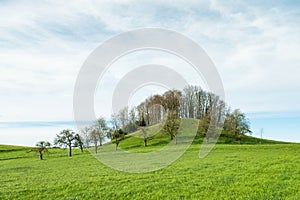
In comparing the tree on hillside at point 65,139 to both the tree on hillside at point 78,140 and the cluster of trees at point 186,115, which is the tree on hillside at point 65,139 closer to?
the tree on hillside at point 78,140

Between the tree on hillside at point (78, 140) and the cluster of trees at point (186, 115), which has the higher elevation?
the cluster of trees at point (186, 115)

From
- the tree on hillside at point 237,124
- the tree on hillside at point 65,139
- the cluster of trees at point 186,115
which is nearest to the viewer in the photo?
the tree on hillside at point 65,139

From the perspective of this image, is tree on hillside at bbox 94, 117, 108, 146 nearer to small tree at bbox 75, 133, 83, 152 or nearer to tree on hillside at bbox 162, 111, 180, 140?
small tree at bbox 75, 133, 83, 152

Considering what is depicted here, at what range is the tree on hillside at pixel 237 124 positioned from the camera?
81.3 metres

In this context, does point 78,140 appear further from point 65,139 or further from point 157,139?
point 157,139

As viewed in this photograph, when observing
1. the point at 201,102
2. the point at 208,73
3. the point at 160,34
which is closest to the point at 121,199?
the point at 208,73

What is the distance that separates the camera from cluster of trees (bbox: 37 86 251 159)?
68.1 metres

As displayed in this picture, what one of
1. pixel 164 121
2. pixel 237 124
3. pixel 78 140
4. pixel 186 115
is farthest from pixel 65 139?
pixel 237 124

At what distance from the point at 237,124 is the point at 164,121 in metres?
23.6

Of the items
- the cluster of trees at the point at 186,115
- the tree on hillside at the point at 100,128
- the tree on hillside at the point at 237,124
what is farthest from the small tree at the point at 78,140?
the tree on hillside at the point at 237,124

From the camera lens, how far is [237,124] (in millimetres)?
82250

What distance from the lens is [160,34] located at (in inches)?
998

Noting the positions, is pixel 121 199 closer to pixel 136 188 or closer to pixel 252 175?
pixel 136 188

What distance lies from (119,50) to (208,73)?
275 inches
